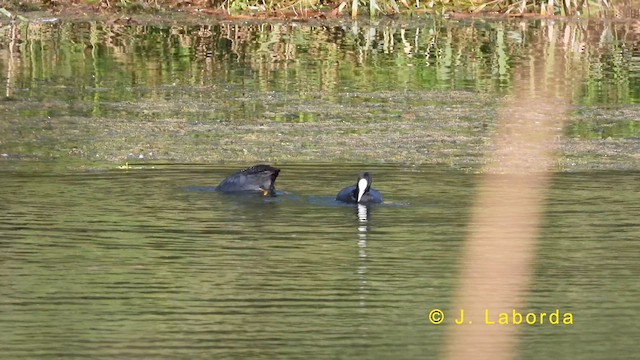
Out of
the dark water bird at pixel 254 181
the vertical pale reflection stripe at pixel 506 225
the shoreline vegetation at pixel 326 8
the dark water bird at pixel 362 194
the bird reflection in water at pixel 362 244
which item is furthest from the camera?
the shoreline vegetation at pixel 326 8

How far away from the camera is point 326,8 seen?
24875mm

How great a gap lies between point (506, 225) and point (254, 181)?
1.88 m

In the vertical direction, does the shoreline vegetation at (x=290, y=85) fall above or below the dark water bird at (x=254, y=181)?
above

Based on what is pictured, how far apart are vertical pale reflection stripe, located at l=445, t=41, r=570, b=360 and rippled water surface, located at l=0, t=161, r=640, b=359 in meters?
0.10

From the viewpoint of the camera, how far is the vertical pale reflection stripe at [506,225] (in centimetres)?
786

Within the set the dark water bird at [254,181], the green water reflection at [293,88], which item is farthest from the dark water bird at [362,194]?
the green water reflection at [293,88]

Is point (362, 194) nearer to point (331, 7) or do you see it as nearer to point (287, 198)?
point (287, 198)

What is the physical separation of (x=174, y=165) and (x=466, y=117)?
3468mm

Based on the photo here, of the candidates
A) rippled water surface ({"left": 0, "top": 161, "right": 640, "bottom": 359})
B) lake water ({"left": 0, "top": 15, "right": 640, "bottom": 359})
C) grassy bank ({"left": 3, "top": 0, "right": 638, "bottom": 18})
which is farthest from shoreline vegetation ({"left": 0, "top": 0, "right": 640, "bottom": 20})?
rippled water surface ({"left": 0, "top": 161, "right": 640, "bottom": 359})

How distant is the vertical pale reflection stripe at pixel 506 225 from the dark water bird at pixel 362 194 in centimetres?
67

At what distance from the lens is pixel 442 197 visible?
11.4 meters

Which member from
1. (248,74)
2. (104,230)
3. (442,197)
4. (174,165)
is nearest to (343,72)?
(248,74)

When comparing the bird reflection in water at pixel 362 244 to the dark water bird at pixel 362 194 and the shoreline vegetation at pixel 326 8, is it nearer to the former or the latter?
the dark water bird at pixel 362 194

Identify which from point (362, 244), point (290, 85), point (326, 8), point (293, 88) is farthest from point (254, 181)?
point (326, 8)
